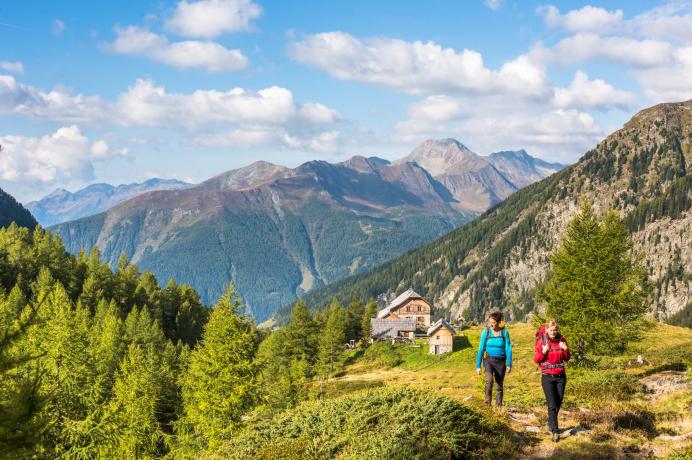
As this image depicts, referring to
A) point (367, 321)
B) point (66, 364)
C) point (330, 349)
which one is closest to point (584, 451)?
point (66, 364)

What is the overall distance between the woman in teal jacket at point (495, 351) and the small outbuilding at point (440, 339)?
207ft

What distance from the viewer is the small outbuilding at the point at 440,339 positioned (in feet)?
259

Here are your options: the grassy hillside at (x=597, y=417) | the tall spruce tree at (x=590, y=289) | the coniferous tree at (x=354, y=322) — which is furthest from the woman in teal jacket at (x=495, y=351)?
the coniferous tree at (x=354, y=322)

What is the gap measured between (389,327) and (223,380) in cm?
7219

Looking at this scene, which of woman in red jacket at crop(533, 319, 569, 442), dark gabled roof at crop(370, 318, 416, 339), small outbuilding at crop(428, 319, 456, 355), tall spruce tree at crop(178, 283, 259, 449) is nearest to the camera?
woman in red jacket at crop(533, 319, 569, 442)

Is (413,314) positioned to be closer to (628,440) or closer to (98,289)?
(98,289)

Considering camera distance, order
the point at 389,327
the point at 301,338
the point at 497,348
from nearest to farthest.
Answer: the point at 497,348 < the point at 301,338 < the point at 389,327

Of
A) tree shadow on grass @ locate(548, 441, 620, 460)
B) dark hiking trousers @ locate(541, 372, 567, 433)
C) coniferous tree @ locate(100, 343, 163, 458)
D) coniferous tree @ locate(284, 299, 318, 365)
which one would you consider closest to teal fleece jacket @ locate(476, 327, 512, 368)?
dark hiking trousers @ locate(541, 372, 567, 433)

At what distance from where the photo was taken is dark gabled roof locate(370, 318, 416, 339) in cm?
9744

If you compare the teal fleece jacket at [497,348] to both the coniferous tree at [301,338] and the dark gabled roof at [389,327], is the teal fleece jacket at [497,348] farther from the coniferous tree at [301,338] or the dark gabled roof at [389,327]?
the dark gabled roof at [389,327]

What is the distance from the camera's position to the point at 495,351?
17.3 metres

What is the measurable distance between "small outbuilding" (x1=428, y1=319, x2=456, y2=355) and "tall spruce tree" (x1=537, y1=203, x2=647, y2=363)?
43248 mm

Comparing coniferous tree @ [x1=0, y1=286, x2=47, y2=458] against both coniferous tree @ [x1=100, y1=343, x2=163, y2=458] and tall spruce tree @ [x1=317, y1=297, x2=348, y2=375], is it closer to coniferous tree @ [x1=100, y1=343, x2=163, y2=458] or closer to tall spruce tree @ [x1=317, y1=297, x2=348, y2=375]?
coniferous tree @ [x1=100, y1=343, x2=163, y2=458]

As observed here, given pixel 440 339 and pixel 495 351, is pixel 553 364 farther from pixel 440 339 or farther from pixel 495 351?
pixel 440 339
